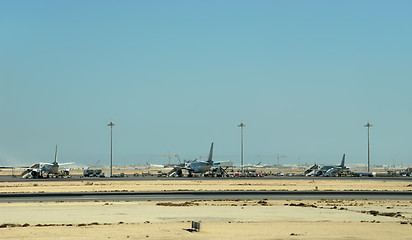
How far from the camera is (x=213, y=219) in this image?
1732 inches

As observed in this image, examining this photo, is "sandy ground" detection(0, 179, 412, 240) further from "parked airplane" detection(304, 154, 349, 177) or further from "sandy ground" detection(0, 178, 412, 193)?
"parked airplane" detection(304, 154, 349, 177)

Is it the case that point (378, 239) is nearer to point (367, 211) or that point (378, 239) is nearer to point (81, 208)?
point (367, 211)

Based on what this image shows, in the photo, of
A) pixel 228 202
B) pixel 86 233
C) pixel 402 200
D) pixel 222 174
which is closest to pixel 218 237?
pixel 86 233

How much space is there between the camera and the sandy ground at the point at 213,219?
3541 cm

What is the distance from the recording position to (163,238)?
33844 millimetres

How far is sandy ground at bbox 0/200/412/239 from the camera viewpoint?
35406mm

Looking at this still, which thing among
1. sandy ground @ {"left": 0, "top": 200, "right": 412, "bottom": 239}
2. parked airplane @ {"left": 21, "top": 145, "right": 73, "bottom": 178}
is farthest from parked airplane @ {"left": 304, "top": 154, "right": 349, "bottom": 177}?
sandy ground @ {"left": 0, "top": 200, "right": 412, "bottom": 239}

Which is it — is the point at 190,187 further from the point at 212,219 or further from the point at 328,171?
the point at 328,171

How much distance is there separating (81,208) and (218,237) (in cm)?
2283

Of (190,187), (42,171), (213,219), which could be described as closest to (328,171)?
(42,171)

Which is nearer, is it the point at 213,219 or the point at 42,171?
the point at 213,219

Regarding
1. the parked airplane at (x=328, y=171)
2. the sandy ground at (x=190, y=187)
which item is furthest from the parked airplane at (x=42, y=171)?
the parked airplane at (x=328, y=171)

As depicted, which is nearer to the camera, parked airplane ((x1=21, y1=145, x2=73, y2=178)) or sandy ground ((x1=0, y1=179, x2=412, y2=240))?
sandy ground ((x1=0, y1=179, x2=412, y2=240))

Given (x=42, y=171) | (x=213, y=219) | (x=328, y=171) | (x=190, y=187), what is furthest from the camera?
(x=328, y=171)
